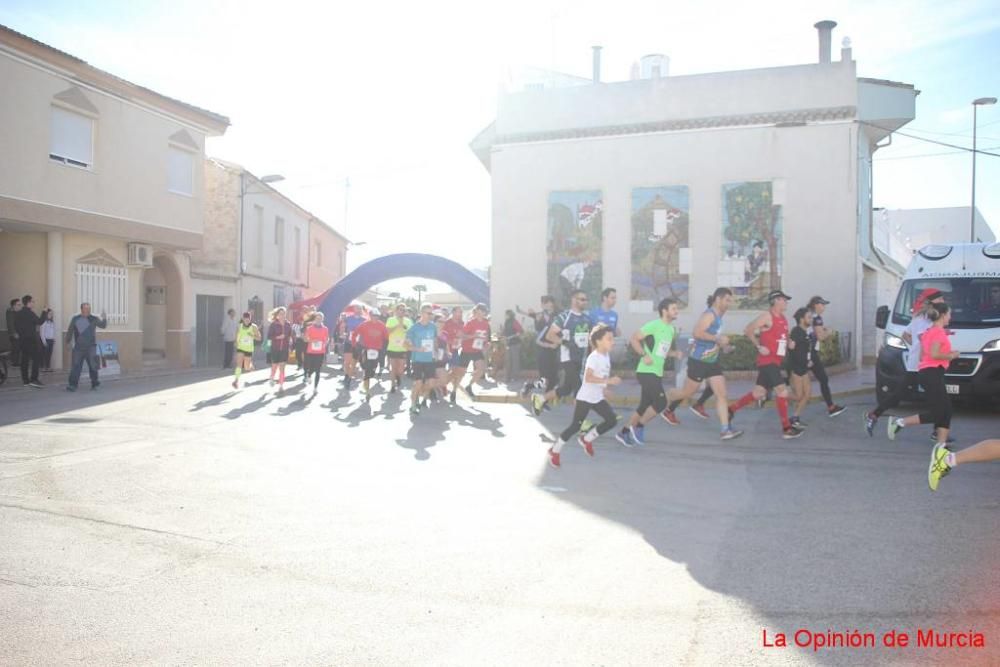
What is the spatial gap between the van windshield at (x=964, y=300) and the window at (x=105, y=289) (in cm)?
1884

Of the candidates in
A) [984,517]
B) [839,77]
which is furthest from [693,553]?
[839,77]

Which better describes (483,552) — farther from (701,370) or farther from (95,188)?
(95,188)

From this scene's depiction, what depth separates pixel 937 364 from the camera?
7.88 metres

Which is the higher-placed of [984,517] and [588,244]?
[588,244]

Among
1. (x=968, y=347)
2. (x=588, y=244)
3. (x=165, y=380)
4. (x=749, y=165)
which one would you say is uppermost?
(x=749, y=165)

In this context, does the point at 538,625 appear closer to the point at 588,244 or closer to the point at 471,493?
the point at 471,493

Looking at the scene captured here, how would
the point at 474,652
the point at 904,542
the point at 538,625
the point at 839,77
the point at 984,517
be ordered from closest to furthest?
the point at 474,652 → the point at 538,625 → the point at 904,542 → the point at 984,517 → the point at 839,77

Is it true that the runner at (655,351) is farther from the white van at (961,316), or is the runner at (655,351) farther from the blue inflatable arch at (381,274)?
the blue inflatable arch at (381,274)

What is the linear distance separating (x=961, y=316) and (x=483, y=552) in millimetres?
9948

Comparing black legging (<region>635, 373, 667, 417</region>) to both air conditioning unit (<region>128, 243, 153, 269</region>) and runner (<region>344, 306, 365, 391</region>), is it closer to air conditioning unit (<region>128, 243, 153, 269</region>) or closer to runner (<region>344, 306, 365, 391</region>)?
runner (<region>344, 306, 365, 391</region>)

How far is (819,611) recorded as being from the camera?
12.6 feet

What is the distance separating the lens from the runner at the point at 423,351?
12.3 meters

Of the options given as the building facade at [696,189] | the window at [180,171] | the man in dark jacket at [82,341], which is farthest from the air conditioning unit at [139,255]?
the building facade at [696,189]

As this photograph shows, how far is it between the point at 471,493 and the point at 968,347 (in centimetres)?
830
